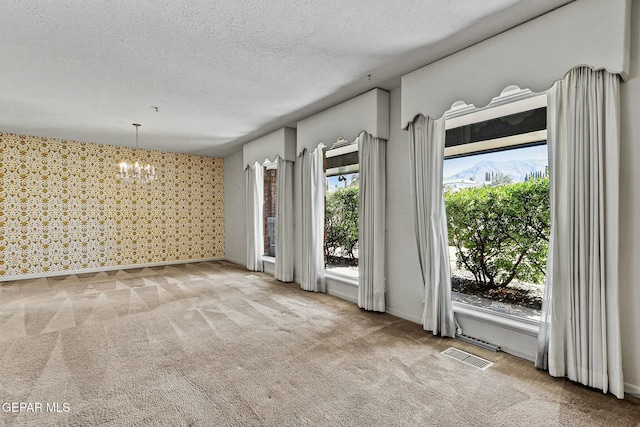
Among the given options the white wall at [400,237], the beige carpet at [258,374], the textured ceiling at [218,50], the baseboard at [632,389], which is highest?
the textured ceiling at [218,50]

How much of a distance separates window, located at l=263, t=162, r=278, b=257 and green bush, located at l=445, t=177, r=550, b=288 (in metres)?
4.03

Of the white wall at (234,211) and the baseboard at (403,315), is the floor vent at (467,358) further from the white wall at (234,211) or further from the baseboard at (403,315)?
the white wall at (234,211)

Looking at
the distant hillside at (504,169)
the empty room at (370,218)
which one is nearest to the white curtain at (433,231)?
the empty room at (370,218)

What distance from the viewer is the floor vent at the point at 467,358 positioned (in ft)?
8.75

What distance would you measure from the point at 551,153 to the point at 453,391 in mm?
2023

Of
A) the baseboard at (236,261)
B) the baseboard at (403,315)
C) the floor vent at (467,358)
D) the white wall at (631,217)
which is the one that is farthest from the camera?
the baseboard at (236,261)

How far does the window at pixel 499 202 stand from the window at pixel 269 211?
402cm

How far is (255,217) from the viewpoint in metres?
6.85

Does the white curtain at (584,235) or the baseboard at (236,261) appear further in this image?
the baseboard at (236,261)

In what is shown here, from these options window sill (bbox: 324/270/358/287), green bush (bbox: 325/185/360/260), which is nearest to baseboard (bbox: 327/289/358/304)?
window sill (bbox: 324/270/358/287)

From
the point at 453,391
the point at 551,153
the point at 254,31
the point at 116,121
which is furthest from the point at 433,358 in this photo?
the point at 116,121

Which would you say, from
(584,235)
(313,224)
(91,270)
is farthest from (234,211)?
(584,235)

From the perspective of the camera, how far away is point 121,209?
7.08 meters

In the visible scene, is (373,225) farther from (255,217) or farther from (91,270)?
(91,270)
